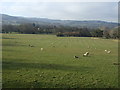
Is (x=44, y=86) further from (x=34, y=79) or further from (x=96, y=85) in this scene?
(x=96, y=85)

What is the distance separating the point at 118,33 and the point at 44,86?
400 feet

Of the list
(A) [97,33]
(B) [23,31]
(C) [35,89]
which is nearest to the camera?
(C) [35,89]

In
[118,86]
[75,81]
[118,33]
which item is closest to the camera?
[118,86]

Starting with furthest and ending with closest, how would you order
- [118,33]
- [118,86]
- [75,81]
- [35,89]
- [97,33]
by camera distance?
1. [97,33]
2. [118,33]
3. [75,81]
4. [118,86]
5. [35,89]

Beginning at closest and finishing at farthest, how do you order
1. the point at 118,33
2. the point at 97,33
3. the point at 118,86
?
the point at 118,86 < the point at 118,33 < the point at 97,33

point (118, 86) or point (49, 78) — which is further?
point (49, 78)

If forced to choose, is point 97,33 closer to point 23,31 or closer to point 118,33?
point 118,33

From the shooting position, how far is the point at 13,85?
12.9 meters

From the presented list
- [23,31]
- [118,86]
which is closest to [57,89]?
[118,86]

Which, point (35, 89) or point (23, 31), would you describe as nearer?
point (35, 89)

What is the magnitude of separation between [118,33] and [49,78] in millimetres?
119666

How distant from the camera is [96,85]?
45.8 ft

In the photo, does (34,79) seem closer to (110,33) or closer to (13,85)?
(13,85)

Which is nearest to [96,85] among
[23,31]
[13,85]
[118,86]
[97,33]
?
[118,86]
